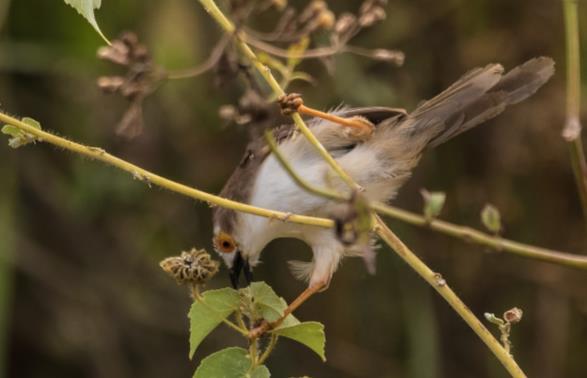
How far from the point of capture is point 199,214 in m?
6.42

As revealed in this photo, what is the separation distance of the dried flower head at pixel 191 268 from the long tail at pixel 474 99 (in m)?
1.04

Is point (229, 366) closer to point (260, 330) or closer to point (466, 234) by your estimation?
point (260, 330)

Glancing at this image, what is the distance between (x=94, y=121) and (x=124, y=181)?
395mm

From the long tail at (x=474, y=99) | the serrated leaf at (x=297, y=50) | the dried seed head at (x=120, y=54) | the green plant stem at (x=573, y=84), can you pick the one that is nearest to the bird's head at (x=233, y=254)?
the long tail at (x=474, y=99)

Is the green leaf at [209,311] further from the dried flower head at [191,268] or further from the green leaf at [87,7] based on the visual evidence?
the green leaf at [87,7]

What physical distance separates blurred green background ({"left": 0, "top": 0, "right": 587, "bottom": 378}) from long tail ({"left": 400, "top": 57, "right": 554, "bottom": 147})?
2.26m

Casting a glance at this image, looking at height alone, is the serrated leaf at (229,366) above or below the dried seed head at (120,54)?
below

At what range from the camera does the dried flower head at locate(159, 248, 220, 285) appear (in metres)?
2.20

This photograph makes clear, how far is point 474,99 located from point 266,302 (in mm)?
999

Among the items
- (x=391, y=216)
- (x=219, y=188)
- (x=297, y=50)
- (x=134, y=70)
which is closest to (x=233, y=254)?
(x=297, y=50)

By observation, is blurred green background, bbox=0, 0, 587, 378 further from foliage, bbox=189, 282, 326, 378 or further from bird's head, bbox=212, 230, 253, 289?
foliage, bbox=189, 282, 326, 378

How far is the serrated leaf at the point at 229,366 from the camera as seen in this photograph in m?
2.19

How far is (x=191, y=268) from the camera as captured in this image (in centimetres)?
220

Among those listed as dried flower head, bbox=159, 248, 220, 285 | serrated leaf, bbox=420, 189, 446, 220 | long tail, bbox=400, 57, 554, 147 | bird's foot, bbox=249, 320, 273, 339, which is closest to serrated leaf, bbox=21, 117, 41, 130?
dried flower head, bbox=159, 248, 220, 285
